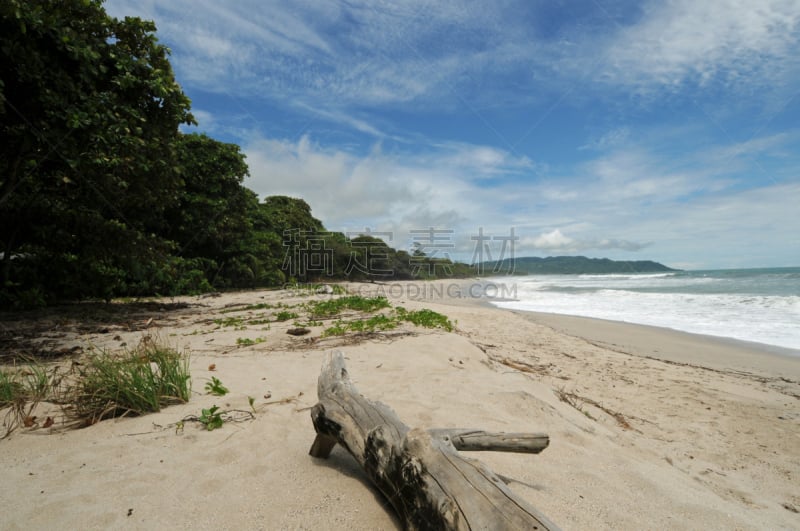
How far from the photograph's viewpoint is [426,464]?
6.35 ft

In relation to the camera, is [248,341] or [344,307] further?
[344,307]

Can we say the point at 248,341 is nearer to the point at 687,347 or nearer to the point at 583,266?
the point at 687,347

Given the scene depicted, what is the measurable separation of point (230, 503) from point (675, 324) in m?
14.0

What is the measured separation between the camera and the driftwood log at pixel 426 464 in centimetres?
166

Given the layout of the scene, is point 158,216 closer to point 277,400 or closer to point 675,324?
point 277,400

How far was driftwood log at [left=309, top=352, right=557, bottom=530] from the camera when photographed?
1662 mm

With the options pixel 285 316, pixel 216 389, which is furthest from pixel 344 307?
pixel 216 389

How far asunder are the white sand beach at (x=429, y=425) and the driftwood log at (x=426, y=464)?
0.23 m

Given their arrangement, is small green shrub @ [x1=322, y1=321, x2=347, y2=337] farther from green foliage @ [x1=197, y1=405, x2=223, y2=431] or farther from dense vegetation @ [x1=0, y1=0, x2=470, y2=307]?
dense vegetation @ [x1=0, y1=0, x2=470, y2=307]

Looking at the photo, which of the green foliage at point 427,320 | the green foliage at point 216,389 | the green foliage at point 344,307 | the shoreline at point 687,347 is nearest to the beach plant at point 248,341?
the green foliage at point 216,389

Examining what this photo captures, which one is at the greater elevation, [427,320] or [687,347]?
[427,320]

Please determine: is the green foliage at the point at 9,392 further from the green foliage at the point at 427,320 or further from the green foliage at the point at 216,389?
the green foliage at the point at 427,320

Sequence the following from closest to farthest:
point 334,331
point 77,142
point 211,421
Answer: point 211,421 → point 77,142 → point 334,331

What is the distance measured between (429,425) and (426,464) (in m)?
1.65
